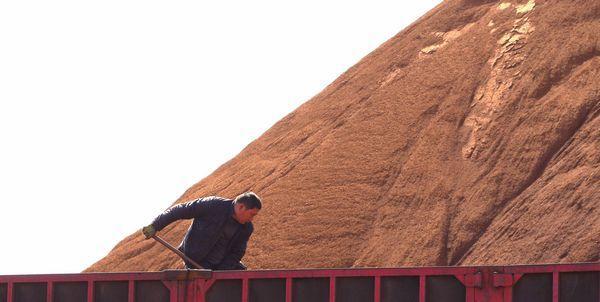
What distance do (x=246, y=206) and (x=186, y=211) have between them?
2.28 ft

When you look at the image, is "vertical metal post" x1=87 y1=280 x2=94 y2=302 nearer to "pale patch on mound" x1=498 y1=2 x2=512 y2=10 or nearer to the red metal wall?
the red metal wall

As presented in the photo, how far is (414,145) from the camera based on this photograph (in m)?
40.8

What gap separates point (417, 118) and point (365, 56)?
8275mm

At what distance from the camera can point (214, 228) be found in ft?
48.6

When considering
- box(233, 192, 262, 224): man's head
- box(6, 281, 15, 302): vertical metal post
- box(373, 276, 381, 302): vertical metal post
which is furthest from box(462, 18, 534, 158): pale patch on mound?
box(373, 276, 381, 302): vertical metal post

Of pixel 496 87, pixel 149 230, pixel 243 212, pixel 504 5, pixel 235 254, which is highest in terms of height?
pixel 504 5

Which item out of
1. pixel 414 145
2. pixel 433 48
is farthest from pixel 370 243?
pixel 433 48

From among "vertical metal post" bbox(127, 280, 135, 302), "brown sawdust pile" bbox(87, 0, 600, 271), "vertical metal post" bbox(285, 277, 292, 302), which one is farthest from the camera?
"brown sawdust pile" bbox(87, 0, 600, 271)

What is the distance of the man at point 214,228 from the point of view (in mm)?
14695

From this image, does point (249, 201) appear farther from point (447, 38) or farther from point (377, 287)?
point (447, 38)

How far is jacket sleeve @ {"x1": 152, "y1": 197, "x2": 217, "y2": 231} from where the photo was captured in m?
14.7

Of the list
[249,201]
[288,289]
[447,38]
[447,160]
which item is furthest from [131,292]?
[447,38]

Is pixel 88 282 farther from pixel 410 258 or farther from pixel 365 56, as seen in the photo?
pixel 365 56

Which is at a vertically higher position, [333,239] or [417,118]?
[417,118]
